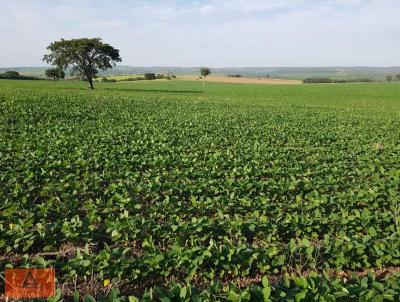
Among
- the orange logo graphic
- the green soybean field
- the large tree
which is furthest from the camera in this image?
the large tree

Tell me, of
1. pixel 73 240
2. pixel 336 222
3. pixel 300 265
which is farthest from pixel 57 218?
pixel 336 222

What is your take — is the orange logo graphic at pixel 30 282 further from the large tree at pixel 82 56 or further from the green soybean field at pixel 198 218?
the large tree at pixel 82 56

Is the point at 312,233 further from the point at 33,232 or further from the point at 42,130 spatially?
the point at 42,130

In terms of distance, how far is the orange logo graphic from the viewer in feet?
13.9

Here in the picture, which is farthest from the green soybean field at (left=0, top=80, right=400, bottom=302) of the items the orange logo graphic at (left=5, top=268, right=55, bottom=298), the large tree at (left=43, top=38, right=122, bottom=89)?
the large tree at (left=43, top=38, right=122, bottom=89)

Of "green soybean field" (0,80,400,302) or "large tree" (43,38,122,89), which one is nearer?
"green soybean field" (0,80,400,302)

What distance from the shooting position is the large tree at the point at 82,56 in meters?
58.8

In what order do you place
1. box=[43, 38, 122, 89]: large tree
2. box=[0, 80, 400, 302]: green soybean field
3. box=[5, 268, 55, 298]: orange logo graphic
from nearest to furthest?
box=[5, 268, 55, 298]: orange logo graphic
box=[0, 80, 400, 302]: green soybean field
box=[43, 38, 122, 89]: large tree

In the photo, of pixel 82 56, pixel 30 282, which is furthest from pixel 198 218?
pixel 82 56

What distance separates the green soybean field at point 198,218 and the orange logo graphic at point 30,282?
0.63 ft

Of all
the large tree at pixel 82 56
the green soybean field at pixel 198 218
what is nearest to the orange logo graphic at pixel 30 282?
the green soybean field at pixel 198 218

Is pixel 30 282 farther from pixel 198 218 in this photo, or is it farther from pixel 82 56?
pixel 82 56

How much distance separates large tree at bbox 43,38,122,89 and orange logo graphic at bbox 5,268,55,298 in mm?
58387

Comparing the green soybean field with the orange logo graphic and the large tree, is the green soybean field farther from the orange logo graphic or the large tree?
the large tree
